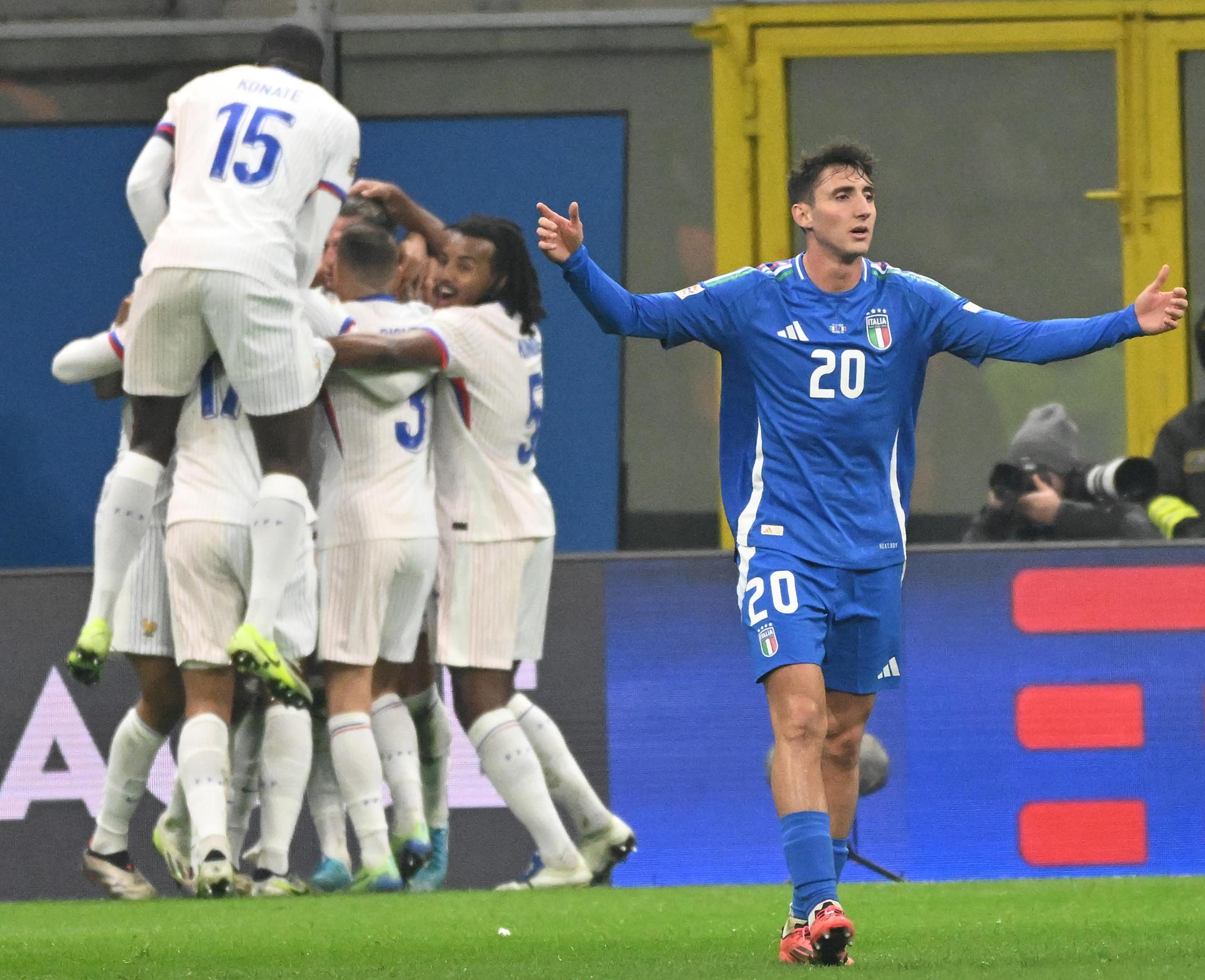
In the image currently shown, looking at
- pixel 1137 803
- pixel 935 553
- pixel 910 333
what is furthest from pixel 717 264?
pixel 910 333

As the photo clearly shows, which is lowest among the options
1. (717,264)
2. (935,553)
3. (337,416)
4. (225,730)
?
(225,730)

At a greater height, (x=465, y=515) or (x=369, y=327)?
(x=369, y=327)

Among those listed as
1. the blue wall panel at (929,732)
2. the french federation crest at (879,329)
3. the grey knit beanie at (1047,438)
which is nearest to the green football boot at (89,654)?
the blue wall panel at (929,732)

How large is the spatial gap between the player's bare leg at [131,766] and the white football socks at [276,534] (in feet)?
2.10

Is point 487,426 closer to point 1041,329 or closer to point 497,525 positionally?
point 497,525

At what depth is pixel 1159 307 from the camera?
18.1ft

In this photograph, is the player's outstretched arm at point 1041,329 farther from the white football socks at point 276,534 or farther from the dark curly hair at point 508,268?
the dark curly hair at point 508,268

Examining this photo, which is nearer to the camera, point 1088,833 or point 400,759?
point 400,759

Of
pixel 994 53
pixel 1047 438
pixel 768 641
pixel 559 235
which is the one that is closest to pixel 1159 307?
pixel 768 641

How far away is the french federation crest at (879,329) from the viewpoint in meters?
5.57

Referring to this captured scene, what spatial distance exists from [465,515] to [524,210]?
9.46 ft

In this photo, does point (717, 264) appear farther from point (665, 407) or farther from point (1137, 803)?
point (1137, 803)

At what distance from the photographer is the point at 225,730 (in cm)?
755

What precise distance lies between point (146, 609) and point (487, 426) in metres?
1.43
